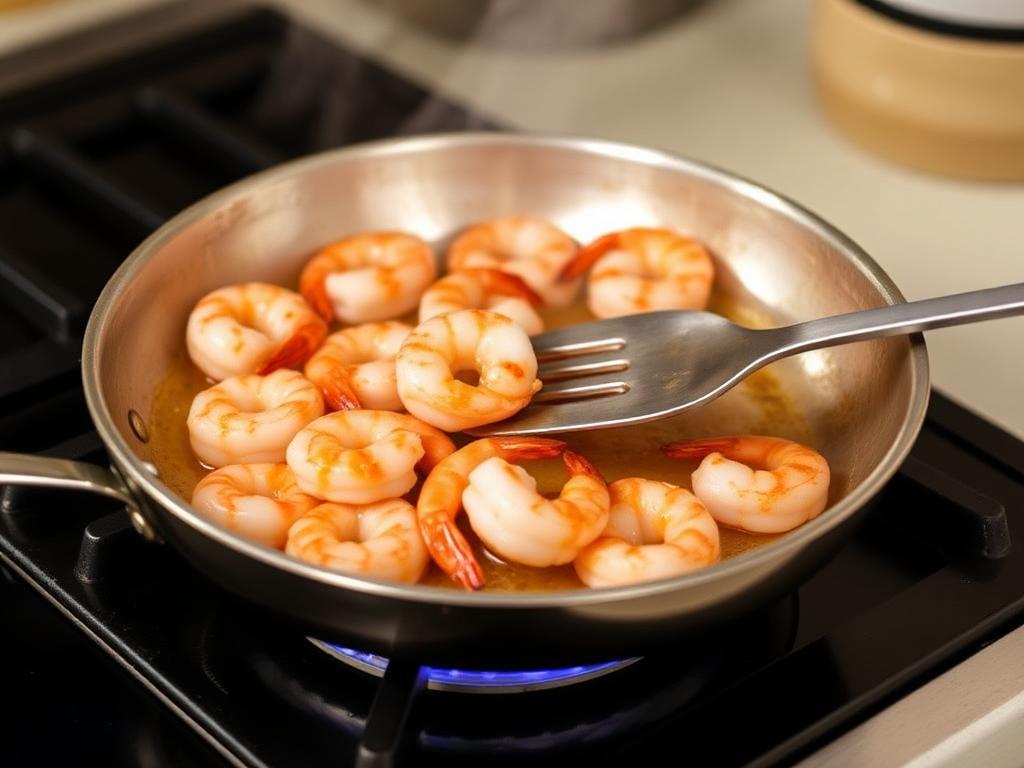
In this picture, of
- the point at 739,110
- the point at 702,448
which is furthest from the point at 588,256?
the point at 739,110

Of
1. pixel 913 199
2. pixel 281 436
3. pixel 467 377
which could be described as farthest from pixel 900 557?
pixel 913 199

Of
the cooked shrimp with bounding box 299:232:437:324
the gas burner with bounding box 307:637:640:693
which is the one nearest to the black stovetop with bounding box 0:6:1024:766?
the gas burner with bounding box 307:637:640:693

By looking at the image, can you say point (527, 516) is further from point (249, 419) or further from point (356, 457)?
point (249, 419)

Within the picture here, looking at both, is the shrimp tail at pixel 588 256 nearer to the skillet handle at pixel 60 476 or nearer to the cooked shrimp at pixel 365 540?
the cooked shrimp at pixel 365 540

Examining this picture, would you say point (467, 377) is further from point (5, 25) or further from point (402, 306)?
point (5, 25)

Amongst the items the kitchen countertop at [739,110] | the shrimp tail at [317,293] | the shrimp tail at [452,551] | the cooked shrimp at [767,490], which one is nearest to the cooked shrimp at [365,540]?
the shrimp tail at [452,551]

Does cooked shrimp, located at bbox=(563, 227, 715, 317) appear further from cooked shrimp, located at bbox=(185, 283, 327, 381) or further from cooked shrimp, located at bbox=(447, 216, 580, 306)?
cooked shrimp, located at bbox=(185, 283, 327, 381)
